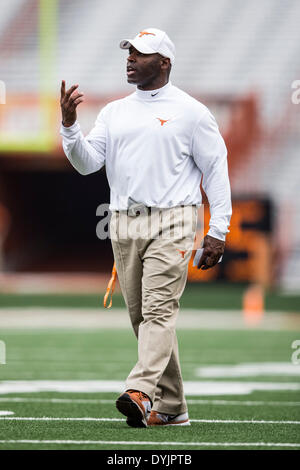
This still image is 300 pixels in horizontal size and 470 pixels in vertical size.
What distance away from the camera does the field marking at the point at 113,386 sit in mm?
6277

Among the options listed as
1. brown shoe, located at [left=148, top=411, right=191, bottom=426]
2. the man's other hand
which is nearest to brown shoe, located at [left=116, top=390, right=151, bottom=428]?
brown shoe, located at [left=148, top=411, right=191, bottom=426]

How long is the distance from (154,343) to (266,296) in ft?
41.7

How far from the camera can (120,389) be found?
6.39 meters

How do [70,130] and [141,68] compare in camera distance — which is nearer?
[70,130]

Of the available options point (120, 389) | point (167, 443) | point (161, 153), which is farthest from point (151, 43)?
point (120, 389)

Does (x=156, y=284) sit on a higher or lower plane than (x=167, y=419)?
higher

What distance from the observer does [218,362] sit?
330 inches

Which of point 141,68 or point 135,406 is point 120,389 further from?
point 141,68

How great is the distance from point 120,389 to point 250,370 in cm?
165

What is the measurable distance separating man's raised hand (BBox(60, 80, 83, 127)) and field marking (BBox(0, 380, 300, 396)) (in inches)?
81.9

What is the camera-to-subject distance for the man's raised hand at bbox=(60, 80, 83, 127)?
4.44m

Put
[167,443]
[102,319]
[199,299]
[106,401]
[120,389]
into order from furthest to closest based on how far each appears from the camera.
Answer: [199,299] → [102,319] → [120,389] → [106,401] → [167,443]

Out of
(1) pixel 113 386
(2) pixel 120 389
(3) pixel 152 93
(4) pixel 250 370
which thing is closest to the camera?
(3) pixel 152 93

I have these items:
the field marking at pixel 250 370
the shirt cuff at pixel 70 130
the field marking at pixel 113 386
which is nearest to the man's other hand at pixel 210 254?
the shirt cuff at pixel 70 130
